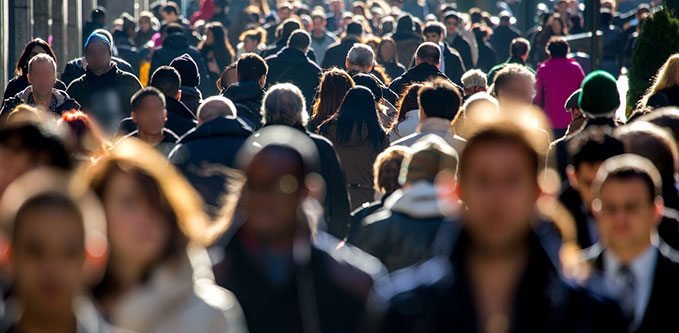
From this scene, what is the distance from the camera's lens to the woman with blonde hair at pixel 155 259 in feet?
15.7

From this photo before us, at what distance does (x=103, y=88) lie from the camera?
14430 millimetres

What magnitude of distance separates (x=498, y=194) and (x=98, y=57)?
415 inches

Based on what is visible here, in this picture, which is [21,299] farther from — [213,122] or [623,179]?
[213,122]

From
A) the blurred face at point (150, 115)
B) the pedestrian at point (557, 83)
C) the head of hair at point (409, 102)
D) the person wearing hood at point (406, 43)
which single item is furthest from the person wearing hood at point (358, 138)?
the person wearing hood at point (406, 43)

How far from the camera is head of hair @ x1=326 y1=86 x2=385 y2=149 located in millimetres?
11812

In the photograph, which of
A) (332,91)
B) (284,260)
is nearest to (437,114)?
(332,91)

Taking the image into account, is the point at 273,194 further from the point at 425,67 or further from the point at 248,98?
the point at 425,67

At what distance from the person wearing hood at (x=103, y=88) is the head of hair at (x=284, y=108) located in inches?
160

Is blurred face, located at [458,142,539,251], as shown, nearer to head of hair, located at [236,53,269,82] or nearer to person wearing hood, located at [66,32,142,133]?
head of hair, located at [236,53,269,82]

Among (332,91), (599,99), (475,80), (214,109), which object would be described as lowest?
(475,80)

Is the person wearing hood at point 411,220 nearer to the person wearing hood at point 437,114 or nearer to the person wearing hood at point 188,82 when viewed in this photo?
the person wearing hood at point 437,114

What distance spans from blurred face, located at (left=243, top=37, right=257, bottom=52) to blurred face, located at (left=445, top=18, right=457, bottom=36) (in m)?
3.84

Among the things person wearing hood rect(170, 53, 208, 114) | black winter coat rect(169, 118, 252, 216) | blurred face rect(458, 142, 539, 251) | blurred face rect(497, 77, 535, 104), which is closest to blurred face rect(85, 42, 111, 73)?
person wearing hood rect(170, 53, 208, 114)

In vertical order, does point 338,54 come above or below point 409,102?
below
